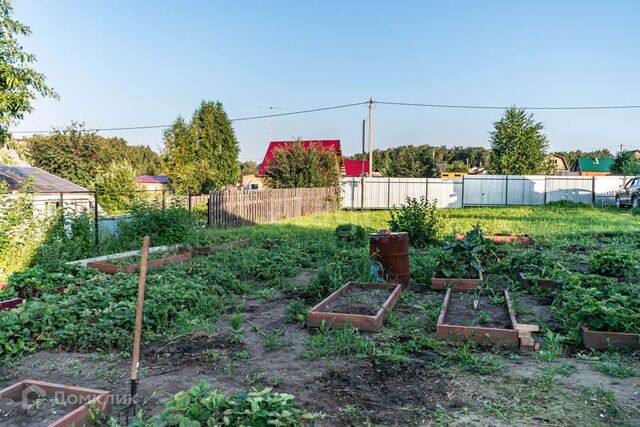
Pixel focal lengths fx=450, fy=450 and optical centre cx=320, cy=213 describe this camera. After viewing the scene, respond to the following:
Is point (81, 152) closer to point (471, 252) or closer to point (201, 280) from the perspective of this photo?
point (201, 280)

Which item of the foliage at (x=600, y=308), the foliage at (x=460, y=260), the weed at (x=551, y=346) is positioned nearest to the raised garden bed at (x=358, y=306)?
the foliage at (x=460, y=260)

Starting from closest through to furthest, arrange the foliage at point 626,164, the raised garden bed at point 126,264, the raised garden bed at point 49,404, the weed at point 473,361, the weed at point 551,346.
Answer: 1. the raised garden bed at point 49,404
2. the weed at point 473,361
3. the weed at point 551,346
4. the raised garden bed at point 126,264
5. the foliage at point 626,164

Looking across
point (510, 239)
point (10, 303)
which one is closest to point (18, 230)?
point (10, 303)

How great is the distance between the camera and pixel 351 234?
10.6 m

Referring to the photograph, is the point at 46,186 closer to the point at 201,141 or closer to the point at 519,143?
the point at 201,141

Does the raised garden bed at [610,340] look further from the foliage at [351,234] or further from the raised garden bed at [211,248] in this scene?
the raised garden bed at [211,248]

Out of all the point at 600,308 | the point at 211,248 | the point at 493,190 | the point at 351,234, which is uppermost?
the point at 493,190

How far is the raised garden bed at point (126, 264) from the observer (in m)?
7.53

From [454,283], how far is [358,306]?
1919 mm

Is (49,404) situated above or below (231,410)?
below

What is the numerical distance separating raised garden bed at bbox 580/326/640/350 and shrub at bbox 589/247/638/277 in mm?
3088

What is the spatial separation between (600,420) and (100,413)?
3082mm

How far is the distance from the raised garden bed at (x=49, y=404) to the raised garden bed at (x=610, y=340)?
13.4ft

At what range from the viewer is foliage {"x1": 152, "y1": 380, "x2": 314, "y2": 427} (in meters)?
2.36
